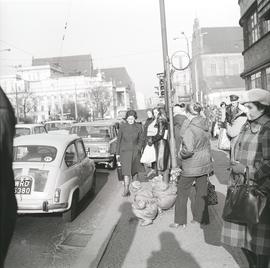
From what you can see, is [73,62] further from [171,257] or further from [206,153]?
[171,257]

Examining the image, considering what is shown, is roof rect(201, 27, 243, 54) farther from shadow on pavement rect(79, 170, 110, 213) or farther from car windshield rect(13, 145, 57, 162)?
car windshield rect(13, 145, 57, 162)

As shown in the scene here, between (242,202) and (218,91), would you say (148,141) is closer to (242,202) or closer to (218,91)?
(242,202)

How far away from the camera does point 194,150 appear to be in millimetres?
6008

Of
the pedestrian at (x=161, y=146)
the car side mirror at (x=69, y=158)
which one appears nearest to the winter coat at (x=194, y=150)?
the car side mirror at (x=69, y=158)

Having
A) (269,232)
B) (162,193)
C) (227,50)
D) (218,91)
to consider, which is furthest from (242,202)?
(227,50)

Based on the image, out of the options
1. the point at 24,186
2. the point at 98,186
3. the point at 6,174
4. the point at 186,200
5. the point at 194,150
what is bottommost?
the point at 98,186

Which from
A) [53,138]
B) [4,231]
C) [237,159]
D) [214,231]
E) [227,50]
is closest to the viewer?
[4,231]

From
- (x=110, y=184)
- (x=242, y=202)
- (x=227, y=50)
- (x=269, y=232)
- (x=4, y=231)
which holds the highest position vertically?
(x=227, y=50)

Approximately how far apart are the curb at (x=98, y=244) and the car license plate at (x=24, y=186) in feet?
4.35

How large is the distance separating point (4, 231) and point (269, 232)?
7.39 feet

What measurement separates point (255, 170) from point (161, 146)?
5.53 meters

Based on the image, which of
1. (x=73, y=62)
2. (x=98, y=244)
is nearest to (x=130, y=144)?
(x=98, y=244)

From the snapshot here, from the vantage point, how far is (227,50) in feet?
290

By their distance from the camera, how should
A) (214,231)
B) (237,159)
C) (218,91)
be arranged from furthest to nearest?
1. (218,91)
2. (214,231)
3. (237,159)
